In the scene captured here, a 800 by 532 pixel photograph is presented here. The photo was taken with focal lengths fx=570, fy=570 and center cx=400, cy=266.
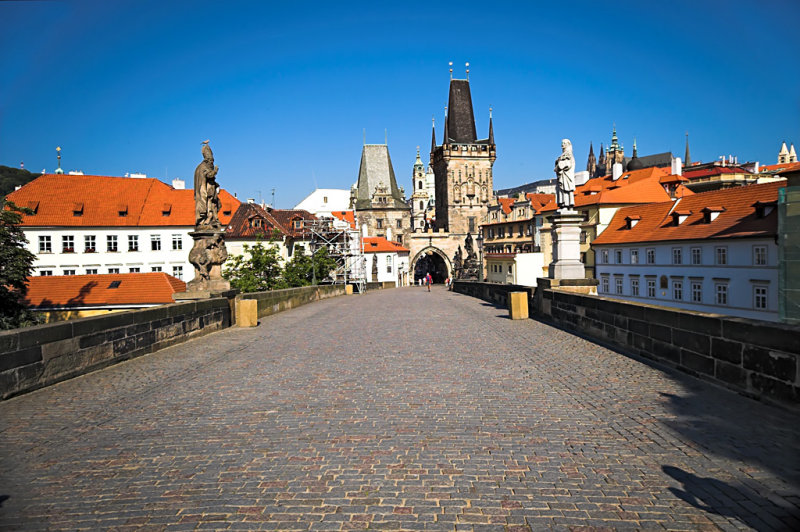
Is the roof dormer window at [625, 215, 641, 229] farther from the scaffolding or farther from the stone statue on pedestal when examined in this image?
the stone statue on pedestal

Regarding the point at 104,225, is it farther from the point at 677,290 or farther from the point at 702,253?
the point at 702,253

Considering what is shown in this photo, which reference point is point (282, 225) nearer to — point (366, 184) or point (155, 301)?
point (155, 301)

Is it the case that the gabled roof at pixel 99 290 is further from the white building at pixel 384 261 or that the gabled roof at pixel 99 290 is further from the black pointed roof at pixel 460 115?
the black pointed roof at pixel 460 115

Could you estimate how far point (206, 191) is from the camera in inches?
505

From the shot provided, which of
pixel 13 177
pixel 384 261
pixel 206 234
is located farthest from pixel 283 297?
pixel 13 177

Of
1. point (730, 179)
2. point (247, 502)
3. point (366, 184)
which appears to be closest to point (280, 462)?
point (247, 502)

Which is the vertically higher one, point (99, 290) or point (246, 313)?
point (99, 290)

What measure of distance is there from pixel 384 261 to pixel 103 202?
3530 cm

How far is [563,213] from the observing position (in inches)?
516

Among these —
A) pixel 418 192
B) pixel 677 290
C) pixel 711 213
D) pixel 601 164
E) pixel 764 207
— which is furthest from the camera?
pixel 601 164

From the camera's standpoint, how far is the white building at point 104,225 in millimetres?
46281

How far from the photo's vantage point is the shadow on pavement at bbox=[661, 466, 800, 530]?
320 cm

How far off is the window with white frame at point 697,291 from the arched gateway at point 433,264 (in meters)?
48.6

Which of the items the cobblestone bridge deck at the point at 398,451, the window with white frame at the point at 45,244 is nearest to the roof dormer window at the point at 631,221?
the cobblestone bridge deck at the point at 398,451
